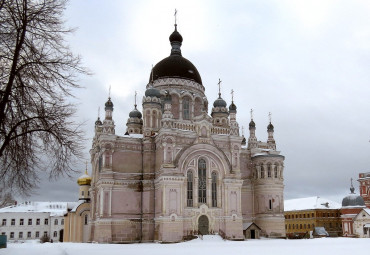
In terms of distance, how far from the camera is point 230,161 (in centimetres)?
3925

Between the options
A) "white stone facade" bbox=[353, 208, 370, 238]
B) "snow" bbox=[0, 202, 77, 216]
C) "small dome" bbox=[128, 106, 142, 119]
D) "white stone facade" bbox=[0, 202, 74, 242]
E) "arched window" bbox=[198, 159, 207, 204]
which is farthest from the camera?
"snow" bbox=[0, 202, 77, 216]

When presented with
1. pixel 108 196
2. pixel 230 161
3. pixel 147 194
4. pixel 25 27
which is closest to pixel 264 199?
pixel 230 161

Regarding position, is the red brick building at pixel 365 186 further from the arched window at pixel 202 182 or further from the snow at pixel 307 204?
the arched window at pixel 202 182

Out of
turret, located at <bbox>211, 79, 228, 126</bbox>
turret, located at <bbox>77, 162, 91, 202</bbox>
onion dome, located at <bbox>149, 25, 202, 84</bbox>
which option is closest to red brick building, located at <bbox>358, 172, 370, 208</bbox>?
turret, located at <bbox>211, 79, 228, 126</bbox>

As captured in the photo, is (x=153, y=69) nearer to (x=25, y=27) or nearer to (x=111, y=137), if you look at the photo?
(x=111, y=137)

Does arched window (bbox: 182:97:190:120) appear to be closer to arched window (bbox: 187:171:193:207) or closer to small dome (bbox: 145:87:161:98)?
small dome (bbox: 145:87:161:98)

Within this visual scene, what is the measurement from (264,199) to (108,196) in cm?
1648

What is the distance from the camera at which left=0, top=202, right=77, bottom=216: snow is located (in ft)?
210

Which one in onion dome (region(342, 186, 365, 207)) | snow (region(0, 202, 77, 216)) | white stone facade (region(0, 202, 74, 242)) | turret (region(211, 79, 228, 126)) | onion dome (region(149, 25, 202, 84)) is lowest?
white stone facade (region(0, 202, 74, 242))

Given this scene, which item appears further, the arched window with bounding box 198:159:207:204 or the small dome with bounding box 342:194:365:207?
the small dome with bounding box 342:194:365:207

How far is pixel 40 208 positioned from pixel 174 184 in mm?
40281

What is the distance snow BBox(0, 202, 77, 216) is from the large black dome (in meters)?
28.6

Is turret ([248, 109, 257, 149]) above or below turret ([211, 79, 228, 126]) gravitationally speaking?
below

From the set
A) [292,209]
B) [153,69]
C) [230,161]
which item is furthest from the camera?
[292,209]
